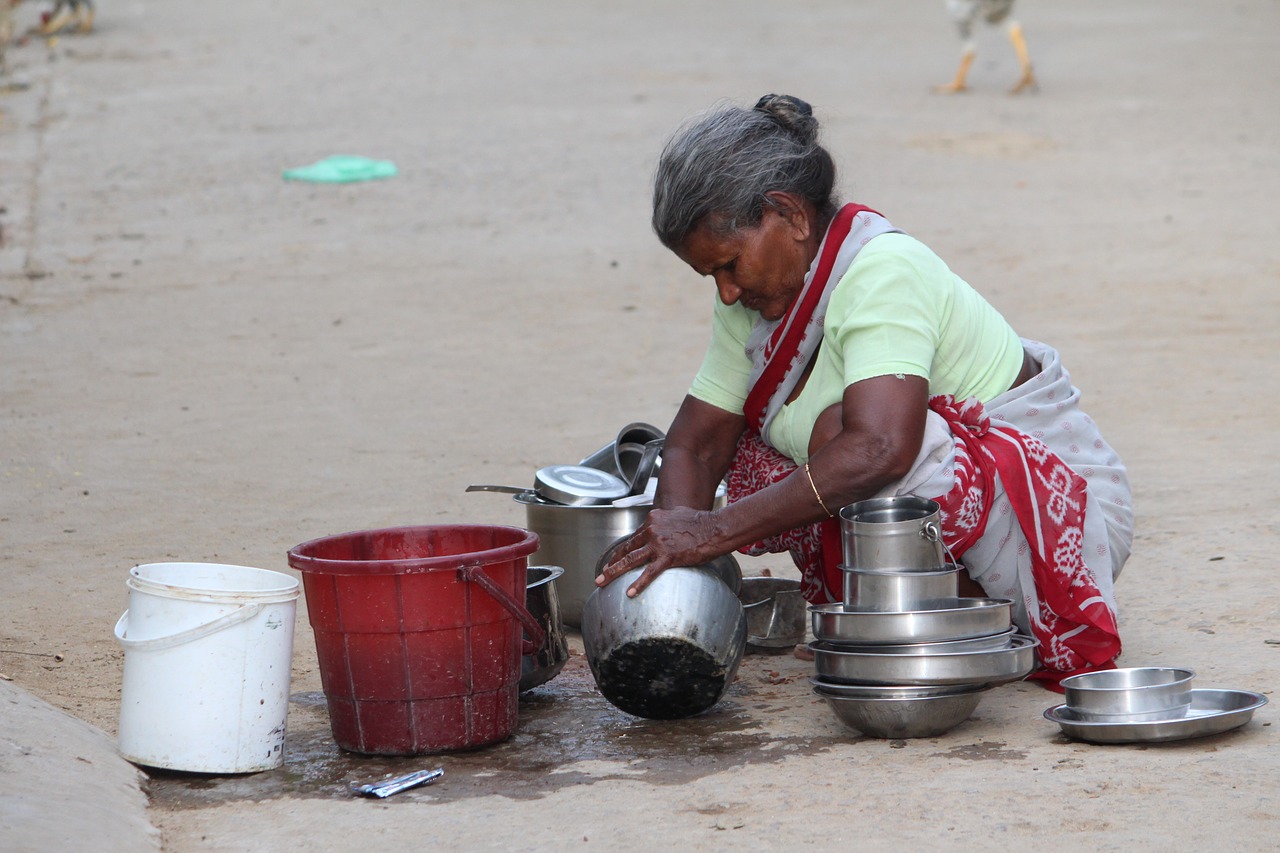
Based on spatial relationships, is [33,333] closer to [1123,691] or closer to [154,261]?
[154,261]

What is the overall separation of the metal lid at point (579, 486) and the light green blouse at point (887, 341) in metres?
0.36

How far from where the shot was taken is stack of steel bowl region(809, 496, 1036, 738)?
2.93 meters

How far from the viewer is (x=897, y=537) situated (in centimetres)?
300

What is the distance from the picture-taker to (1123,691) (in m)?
2.95

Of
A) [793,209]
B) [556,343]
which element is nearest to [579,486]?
[793,209]

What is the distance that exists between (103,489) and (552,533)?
2.09m

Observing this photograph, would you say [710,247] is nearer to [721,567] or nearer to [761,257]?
[761,257]

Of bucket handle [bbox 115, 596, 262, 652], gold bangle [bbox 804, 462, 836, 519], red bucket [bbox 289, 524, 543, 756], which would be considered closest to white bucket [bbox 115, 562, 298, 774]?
bucket handle [bbox 115, 596, 262, 652]

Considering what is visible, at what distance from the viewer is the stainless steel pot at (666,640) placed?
3.07 m

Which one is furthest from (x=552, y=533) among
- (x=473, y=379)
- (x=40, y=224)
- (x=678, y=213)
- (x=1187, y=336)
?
(x=40, y=224)

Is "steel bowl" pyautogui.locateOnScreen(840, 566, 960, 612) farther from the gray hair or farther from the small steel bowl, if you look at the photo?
the gray hair

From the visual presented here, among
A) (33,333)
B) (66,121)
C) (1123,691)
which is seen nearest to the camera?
(1123,691)

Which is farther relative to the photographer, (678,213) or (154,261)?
(154,261)

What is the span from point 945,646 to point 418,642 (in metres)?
1.02
